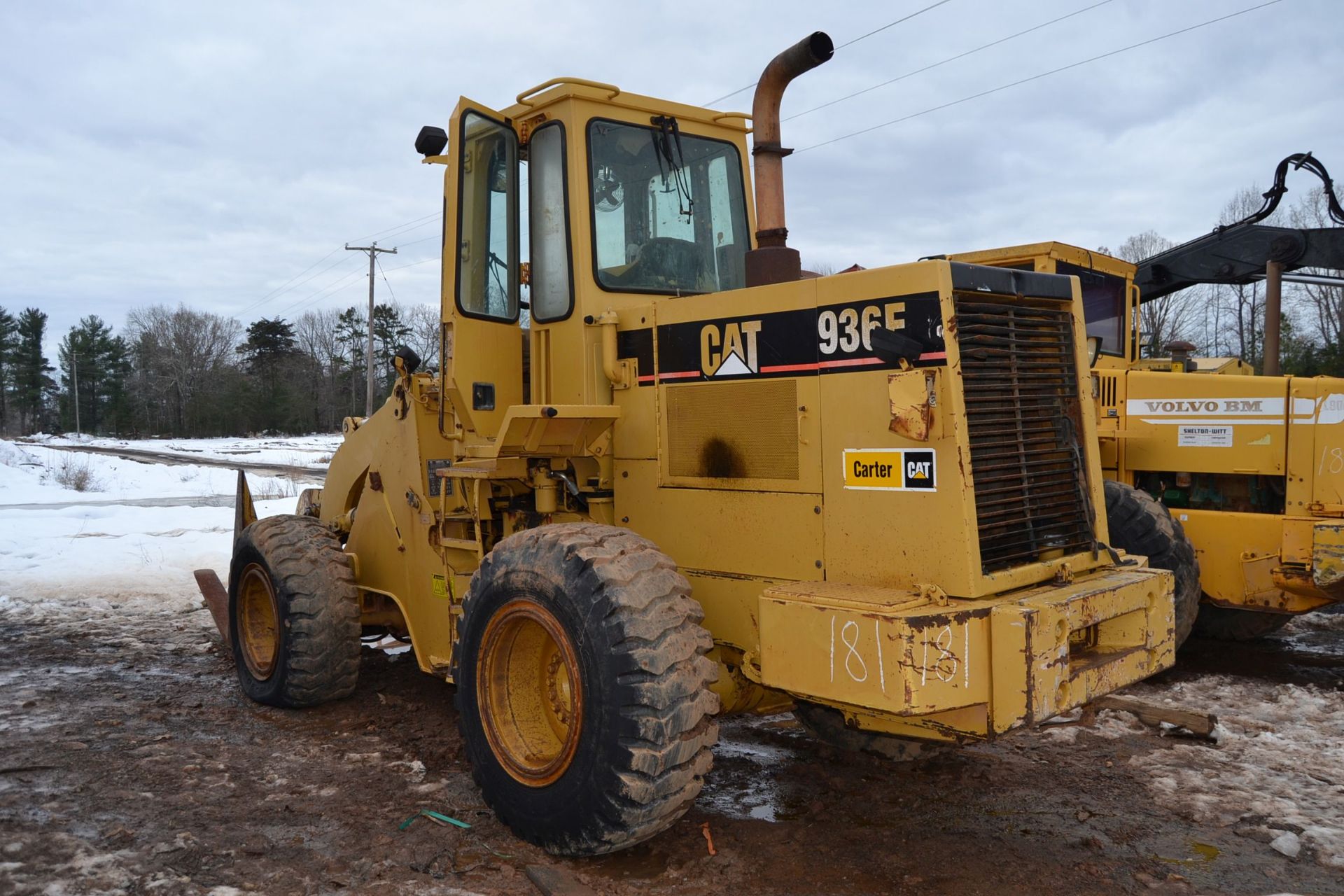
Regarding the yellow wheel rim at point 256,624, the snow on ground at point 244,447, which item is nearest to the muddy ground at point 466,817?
the yellow wheel rim at point 256,624

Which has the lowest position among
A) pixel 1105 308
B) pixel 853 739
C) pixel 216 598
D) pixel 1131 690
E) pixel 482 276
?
pixel 1131 690

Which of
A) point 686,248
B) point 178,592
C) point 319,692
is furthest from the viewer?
point 178,592

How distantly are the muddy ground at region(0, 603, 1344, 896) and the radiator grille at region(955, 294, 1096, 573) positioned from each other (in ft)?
3.95

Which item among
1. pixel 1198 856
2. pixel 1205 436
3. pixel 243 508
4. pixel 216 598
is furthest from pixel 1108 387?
pixel 216 598

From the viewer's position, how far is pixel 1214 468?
736cm

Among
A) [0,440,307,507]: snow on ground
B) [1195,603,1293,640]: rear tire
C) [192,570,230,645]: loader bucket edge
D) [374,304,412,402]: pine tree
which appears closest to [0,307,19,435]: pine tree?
[374,304,412,402]: pine tree

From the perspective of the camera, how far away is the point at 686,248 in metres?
5.04

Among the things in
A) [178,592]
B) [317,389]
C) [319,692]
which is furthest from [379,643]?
[317,389]

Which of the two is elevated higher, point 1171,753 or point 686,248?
point 686,248

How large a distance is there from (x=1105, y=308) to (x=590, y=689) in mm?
6516

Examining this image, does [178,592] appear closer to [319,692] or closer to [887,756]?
[319,692]

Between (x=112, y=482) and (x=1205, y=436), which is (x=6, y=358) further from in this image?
(x=1205, y=436)

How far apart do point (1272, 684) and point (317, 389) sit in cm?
6701

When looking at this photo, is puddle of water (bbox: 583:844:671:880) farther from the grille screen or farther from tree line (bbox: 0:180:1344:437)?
tree line (bbox: 0:180:1344:437)
